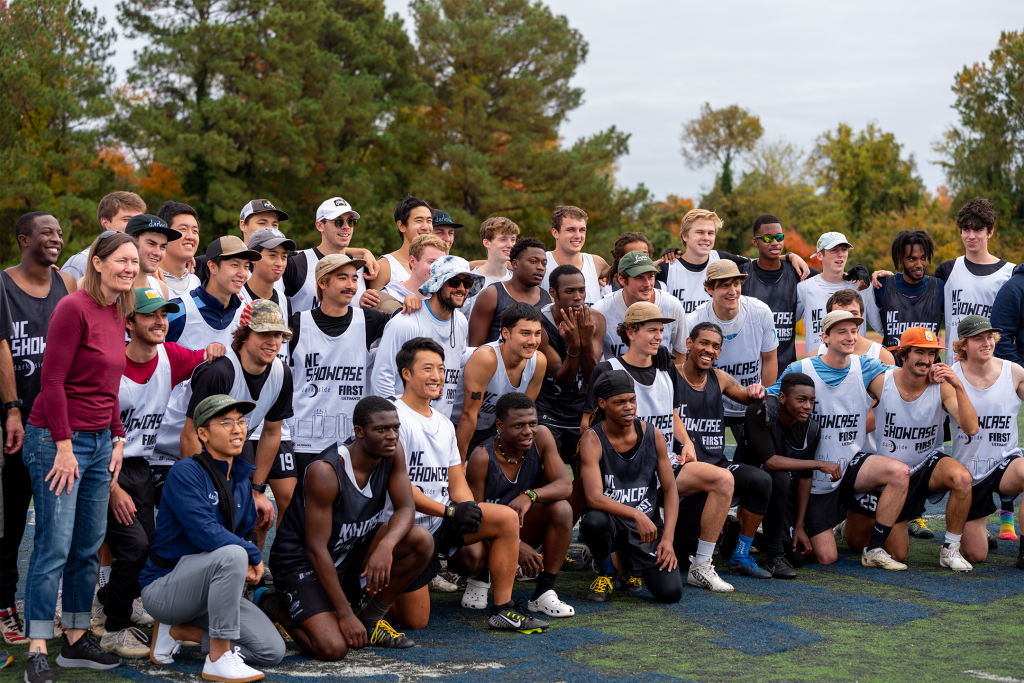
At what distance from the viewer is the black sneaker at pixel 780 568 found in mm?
7199

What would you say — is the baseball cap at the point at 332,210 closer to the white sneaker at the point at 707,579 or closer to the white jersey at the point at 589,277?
the white jersey at the point at 589,277

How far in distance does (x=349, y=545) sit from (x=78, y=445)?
1.63 meters

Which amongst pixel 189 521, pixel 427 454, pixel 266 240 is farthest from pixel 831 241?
pixel 189 521

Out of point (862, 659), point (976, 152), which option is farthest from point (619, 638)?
point (976, 152)

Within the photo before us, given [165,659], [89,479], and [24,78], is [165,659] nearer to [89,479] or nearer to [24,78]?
[89,479]

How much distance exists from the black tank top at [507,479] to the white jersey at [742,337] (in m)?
2.25

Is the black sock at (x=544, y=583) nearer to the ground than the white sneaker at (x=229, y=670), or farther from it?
farther from it

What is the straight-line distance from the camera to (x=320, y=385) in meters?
6.64

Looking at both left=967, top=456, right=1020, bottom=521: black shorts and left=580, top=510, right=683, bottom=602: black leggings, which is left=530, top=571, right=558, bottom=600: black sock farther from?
left=967, top=456, right=1020, bottom=521: black shorts

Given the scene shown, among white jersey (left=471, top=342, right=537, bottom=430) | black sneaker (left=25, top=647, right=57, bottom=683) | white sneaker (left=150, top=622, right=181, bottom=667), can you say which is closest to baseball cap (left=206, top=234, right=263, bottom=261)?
white jersey (left=471, top=342, right=537, bottom=430)

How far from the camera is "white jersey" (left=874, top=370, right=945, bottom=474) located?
25.2 ft

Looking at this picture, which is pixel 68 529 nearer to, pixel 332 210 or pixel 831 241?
pixel 332 210

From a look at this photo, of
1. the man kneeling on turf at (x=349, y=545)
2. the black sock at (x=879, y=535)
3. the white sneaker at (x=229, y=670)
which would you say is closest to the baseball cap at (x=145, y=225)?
the man kneeling on turf at (x=349, y=545)

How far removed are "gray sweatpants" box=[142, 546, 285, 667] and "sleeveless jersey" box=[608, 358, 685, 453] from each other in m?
3.07
